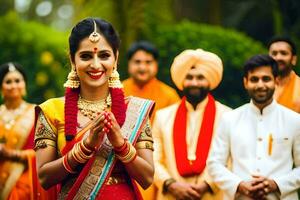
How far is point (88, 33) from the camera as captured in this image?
458cm

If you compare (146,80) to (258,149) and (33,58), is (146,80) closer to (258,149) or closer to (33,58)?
(258,149)

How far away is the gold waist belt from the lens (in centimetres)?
459

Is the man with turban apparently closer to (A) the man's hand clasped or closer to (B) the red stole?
(B) the red stole

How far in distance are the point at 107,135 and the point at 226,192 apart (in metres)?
2.35

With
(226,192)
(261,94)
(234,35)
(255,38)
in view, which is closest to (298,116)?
(261,94)

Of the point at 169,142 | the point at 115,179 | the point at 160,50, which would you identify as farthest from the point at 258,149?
the point at 160,50

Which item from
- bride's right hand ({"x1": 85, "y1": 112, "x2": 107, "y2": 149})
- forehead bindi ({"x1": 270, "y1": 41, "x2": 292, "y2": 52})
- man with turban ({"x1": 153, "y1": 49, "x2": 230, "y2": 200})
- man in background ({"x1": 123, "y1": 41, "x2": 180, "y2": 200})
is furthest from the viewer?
man in background ({"x1": 123, "y1": 41, "x2": 180, "y2": 200})

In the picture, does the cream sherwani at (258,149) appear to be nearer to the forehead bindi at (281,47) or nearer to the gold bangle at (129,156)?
the forehead bindi at (281,47)

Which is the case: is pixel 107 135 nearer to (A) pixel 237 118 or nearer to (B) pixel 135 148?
(B) pixel 135 148

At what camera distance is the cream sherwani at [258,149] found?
6.32 m

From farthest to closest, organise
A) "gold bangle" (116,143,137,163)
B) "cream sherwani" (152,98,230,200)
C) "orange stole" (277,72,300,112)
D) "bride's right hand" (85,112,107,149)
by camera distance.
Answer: "orange stole" (277,72,300,112) → "cream sherwani" (152,98,230,200) → "gold bangle" (116,143,137,163) → "bride's right hand" (85,112,107,149)

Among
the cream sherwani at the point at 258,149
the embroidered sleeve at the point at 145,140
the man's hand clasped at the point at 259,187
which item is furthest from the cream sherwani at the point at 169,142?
the embroidered sleeve at the point at 145,140

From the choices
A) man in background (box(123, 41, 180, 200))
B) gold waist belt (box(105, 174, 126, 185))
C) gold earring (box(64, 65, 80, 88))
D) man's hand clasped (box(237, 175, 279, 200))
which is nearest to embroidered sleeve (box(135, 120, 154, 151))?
gold waist belt (box(105, 174, 126, 185))

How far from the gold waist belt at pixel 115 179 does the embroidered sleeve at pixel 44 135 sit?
0.38 metres
